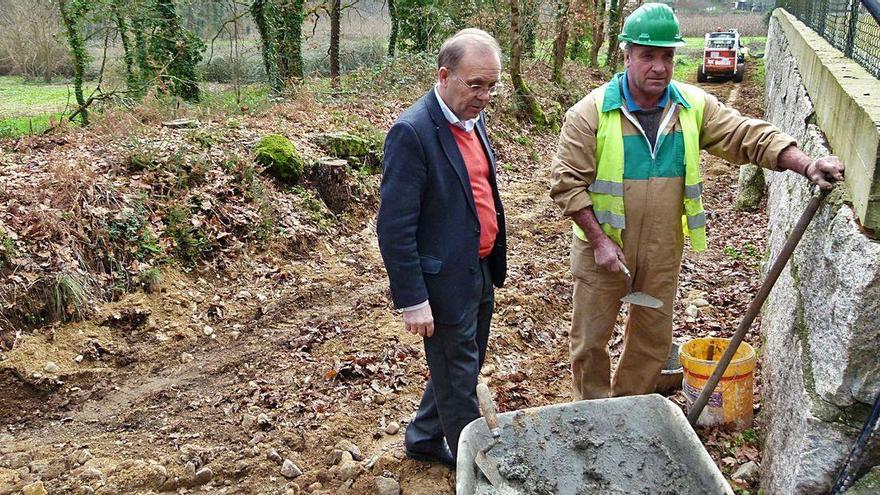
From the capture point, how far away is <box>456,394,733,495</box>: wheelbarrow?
8.39 ft

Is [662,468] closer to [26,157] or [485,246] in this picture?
[485,246]

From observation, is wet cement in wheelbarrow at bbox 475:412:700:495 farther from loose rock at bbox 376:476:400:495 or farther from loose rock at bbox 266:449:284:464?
loose rock at bbox 266:449:284:464

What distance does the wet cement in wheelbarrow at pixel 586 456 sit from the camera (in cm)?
258

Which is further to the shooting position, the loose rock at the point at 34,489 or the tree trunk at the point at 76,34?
the tree trunk at the point at 76,34

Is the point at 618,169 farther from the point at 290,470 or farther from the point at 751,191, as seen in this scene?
the point at 751,191

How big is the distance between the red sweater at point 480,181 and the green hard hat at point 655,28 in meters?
0.94

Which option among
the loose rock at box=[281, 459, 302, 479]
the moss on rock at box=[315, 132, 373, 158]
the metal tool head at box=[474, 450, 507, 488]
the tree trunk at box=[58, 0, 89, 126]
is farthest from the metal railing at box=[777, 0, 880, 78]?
the tree trunk at box=[58, 0, 89, 126]

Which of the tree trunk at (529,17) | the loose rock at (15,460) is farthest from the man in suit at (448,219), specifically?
the tree trunk at (529,17)

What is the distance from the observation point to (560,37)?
16.5m

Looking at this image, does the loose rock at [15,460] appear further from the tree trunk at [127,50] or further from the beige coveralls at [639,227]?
the tree trunk at [127,50]

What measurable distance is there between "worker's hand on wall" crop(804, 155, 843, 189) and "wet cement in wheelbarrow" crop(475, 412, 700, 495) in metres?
1.28

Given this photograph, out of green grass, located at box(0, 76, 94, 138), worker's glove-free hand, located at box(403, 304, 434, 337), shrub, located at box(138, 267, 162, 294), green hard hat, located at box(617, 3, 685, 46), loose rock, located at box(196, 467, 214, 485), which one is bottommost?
loose rock, located at box(196, 467, 214, 485)

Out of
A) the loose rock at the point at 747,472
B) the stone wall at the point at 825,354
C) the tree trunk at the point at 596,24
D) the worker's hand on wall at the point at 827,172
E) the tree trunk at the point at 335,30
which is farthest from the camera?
the tree trunk at the point at 596,24

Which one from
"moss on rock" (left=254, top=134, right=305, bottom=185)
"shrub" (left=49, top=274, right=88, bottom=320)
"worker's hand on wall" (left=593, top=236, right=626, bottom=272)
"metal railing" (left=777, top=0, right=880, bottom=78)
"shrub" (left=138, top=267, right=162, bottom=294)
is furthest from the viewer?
"moss on rock" (left=254, top=134, right=305, bottom=185)
